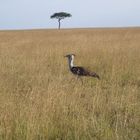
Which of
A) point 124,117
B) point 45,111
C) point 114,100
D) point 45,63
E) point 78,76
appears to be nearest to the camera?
point 45,111

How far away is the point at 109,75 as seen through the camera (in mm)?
10281

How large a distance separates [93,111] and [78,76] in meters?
3.20

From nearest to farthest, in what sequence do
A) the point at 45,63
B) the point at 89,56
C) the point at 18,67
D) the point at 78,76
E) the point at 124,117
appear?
the point at 124,117 < the point at 78,76 < the point at 18,67 < the point at 45,63 < the point at 89,56

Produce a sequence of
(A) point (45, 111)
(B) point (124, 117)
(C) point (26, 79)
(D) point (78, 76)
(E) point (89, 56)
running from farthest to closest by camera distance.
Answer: (E) point (89, 56)
(C) point (26, 79)
(D) point (78, 76)
(B) point (124, 117)
(A) point (45, 111)

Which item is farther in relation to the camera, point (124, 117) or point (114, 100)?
point (114, 100)

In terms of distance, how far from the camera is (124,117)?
19.6ft

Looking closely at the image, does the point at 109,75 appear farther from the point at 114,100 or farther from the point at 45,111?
the point at 45,111

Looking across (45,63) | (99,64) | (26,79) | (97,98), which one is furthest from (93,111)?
(45,63)

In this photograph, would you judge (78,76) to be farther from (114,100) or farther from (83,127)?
(83,127)

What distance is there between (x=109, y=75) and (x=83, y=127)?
16.9 feet

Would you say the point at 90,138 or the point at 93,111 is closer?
the point at 90,138

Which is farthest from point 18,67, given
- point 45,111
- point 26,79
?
point 45,111

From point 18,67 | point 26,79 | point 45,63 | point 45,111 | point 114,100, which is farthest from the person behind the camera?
point 45,63

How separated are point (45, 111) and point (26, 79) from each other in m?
4.40
